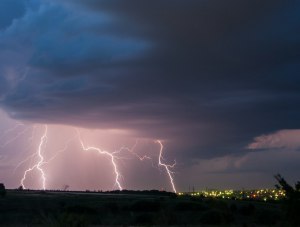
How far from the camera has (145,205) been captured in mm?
73938

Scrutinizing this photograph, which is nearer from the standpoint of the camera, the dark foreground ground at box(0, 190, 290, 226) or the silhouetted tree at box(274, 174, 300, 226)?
the silhouetted tree at box(274, 174, 300, 226)

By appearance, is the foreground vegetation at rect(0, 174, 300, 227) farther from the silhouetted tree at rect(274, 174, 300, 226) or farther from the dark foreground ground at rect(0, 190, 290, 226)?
the silhouetted tree at rect(274, 174, 300, 226)

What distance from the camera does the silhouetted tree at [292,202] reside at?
29984 mm

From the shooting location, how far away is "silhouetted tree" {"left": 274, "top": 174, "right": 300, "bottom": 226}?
29984mm

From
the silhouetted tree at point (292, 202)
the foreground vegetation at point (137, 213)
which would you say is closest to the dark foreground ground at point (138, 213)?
the foreground vegetation at point (137, 213)

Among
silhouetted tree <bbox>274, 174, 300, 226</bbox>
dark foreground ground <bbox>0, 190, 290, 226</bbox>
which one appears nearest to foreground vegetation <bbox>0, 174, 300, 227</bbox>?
dark foreground ground <bbox>0, 190, 290, 226</bbox>

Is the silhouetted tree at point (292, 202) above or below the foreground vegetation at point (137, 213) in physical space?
below

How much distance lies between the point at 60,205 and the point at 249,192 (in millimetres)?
120520

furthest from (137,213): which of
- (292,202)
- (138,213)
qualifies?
(292,202)

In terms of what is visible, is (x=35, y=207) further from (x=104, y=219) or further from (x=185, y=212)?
(x=185, y=212)

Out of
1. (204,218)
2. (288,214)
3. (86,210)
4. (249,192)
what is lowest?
(288,214)

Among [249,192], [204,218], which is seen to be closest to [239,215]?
[204,218]

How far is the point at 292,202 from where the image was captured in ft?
98.7

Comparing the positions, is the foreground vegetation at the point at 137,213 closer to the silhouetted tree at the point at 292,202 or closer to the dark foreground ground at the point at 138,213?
the dark foreground ground at the point at 138,213
